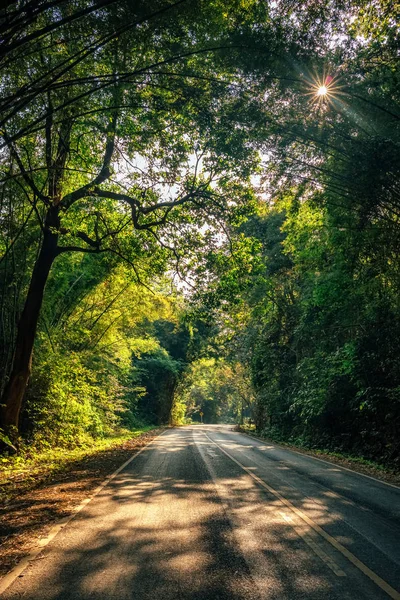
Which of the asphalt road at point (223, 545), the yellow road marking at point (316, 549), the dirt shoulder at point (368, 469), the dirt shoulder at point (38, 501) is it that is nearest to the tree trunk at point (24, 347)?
the dirt shoulder at point (38, 501)

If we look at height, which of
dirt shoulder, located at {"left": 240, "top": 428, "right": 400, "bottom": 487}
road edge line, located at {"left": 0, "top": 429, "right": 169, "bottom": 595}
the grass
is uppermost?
dirt shoulder, located at {"left": 240, "top": 428, "right": 400, "bottom": 487}

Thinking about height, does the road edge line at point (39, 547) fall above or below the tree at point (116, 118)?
below

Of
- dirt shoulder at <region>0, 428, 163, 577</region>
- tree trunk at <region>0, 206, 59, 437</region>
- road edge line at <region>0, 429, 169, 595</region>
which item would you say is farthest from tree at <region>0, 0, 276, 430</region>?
road edge line at <region>0, 429, 169, 595</region>

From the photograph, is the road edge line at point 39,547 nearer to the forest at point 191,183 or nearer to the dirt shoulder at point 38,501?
the dirt shoulder at point 38,501

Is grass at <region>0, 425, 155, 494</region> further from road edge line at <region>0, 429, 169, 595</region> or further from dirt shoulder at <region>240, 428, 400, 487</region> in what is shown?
dirt shoulder at <region>240, 428, 400, 487</region>

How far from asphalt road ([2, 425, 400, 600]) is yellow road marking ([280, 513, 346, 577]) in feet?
0.04

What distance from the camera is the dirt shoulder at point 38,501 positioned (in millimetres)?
4755

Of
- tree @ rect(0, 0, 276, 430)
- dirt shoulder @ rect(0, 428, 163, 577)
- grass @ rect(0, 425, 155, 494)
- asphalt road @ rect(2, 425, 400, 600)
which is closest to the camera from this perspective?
asphalt road @ rect(2, 425, 400, 600)

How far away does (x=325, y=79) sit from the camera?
906 centimetres

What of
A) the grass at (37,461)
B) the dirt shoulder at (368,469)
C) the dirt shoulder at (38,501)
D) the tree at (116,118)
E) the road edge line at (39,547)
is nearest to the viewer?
the road edge line at (39,547)

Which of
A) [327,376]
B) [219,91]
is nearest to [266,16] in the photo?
[219,91]

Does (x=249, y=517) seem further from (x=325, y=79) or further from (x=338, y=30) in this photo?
(x=338, y=30)

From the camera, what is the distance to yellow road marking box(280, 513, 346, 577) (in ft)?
13.5

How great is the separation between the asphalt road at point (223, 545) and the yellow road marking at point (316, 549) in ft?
0.04
